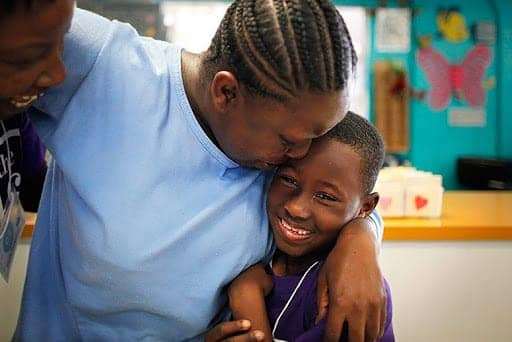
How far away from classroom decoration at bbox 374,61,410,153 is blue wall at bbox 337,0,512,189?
5 cm

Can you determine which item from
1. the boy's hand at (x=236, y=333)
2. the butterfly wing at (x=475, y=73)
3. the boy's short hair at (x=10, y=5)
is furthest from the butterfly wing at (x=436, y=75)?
the boy's short hair at (x=10, y=5)

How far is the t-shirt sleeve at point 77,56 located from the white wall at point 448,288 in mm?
838

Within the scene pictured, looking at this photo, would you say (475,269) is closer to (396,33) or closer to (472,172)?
(472,172)

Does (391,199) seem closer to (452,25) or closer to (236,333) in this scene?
(236,333)

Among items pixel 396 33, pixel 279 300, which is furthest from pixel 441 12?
pixel 279 300

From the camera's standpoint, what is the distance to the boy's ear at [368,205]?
1075mm

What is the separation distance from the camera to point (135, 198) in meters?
0.84

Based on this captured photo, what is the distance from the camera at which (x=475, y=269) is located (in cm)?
162

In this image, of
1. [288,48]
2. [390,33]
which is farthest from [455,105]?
[288,48]

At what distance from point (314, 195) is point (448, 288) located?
2.64 ft

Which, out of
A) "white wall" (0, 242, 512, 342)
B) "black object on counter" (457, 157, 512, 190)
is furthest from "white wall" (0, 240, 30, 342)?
"black object on counter" (457, 157, 512, 190)

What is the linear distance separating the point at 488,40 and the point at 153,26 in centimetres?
203

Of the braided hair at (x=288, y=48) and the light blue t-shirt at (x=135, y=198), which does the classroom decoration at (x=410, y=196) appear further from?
the braided hair at (x=288, y=48)

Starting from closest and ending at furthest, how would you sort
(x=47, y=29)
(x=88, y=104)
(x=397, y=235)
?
(x=47, y=29) < (x=88, y=104) < (x=397, y=235)
